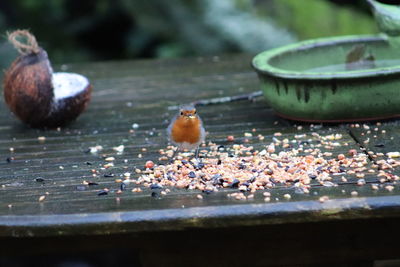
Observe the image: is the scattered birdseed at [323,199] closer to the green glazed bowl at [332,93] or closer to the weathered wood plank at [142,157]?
the weathered wood plank at [142,157]

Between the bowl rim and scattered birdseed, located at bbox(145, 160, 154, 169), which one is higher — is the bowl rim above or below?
above

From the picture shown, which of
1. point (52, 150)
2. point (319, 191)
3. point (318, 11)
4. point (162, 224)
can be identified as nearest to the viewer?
point (162, 224)

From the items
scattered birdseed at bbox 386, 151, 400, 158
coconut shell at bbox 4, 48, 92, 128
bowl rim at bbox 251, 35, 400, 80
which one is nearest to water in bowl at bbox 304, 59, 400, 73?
bowl rim at bbox 251, 35, 400, 80

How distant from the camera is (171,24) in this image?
6164 millimetres

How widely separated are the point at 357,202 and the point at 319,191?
15cm

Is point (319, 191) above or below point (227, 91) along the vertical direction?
above

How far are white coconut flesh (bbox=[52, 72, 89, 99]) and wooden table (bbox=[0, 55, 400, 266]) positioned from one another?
7.5 inches

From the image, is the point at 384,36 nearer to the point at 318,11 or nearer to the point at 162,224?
the point at 162,224

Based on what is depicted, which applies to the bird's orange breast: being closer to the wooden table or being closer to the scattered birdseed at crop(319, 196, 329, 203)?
the wooden table

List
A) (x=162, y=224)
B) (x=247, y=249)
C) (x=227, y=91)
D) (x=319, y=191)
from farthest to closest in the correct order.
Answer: (x=227, y=91) → (x=247, y=249) → (x=319, y=191) → (x=162, y=224)

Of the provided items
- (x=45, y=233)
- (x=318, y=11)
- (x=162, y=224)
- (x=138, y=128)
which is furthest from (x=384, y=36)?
(x=318, y=11)

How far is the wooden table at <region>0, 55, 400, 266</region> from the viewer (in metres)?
1.78

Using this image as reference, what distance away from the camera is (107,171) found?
2.29 metres

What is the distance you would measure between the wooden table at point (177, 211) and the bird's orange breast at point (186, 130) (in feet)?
0.40
